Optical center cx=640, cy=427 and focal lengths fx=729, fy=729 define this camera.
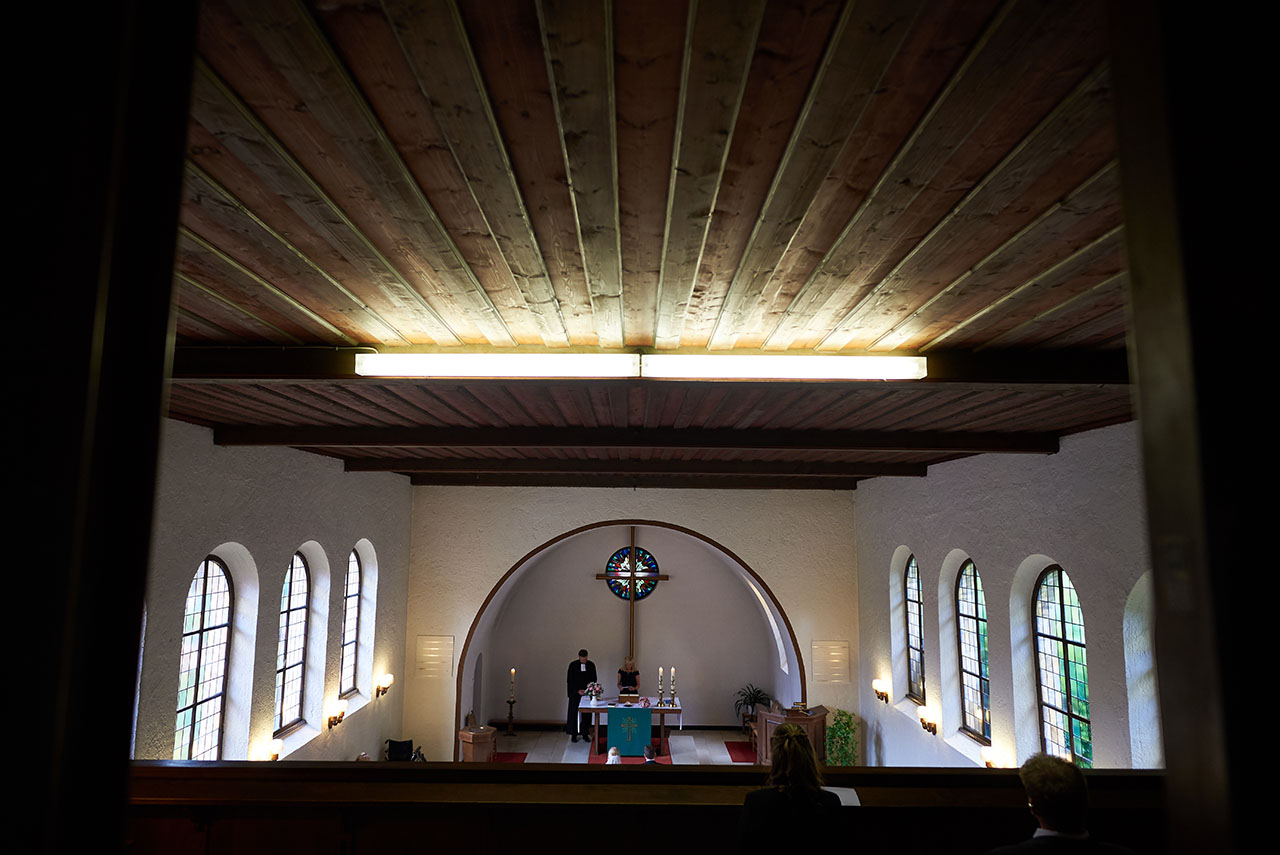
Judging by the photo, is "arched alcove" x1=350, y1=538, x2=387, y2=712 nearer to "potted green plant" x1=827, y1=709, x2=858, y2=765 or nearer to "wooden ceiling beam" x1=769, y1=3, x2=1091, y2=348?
"potted green plant" x1=827, y1=709, x2=858, y2=765

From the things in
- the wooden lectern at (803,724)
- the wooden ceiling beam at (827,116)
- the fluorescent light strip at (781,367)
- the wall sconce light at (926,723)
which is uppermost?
the wooden ceiling beam at (827,116)

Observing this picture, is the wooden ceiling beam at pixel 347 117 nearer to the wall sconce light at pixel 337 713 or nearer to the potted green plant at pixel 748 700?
the wall sconce light at pixel 337 713

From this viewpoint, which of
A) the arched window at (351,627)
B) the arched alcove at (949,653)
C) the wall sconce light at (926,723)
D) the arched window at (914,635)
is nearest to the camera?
the arched alcove at (949,653)

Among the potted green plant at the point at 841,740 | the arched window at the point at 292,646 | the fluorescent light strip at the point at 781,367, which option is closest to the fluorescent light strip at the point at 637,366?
the fluorescent light strip at the point at 781,367

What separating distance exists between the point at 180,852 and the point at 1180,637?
3.98m

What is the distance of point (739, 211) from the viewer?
7.00 feet

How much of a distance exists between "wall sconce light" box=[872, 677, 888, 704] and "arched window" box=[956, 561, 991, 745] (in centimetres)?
165

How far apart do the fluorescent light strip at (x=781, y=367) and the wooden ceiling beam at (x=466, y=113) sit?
100cm

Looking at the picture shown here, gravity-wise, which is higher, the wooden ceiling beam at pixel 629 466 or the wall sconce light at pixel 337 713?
the wooden ceiling beam at pixel 629 466

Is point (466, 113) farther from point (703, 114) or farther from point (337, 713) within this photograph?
point (337, 713)

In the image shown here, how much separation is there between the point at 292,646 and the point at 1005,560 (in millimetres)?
7177

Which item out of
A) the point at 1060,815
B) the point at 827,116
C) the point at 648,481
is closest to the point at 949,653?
the point at 648,481

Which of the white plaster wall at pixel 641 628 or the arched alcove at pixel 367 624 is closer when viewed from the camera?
the arched alcove at pixel 367 624

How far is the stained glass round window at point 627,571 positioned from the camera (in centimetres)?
1331
